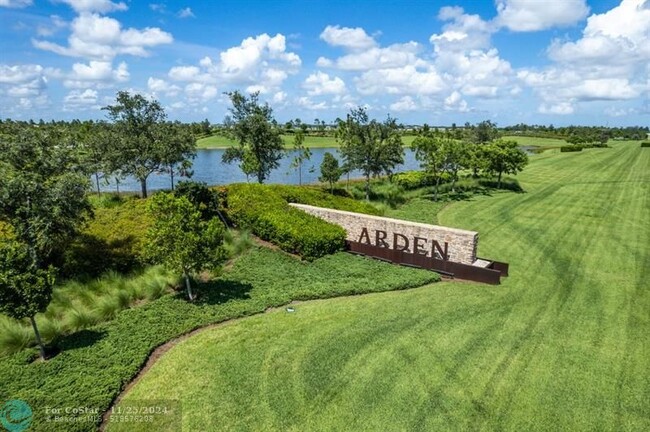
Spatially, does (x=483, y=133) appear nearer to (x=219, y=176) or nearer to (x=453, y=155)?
(x=453, y=155)

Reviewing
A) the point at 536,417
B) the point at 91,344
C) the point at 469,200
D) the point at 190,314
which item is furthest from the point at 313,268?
the point at 469,200

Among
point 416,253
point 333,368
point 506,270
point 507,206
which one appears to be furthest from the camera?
point 507,206

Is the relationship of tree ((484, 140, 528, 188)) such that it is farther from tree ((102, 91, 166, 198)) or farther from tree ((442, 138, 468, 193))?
tree ((102, 91, 166, 198))

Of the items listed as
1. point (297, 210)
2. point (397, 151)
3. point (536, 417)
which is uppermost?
point (397, 151)

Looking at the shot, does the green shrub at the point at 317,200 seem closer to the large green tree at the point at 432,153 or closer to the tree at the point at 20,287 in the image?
the large green tree at the point at 432,153

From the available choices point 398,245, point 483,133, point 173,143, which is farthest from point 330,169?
point 483,133

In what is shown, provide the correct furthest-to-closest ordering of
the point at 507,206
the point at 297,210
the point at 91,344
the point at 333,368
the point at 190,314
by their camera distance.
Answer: the point at 507,206 < the point at 297,210 < the point at 190,314 < the point at 91,344 < the point at 333,368

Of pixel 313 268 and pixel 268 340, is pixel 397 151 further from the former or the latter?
pixel 268 340

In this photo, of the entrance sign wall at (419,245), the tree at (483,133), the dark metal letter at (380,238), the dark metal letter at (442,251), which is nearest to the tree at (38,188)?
the entrance sign wall at (419,245)
